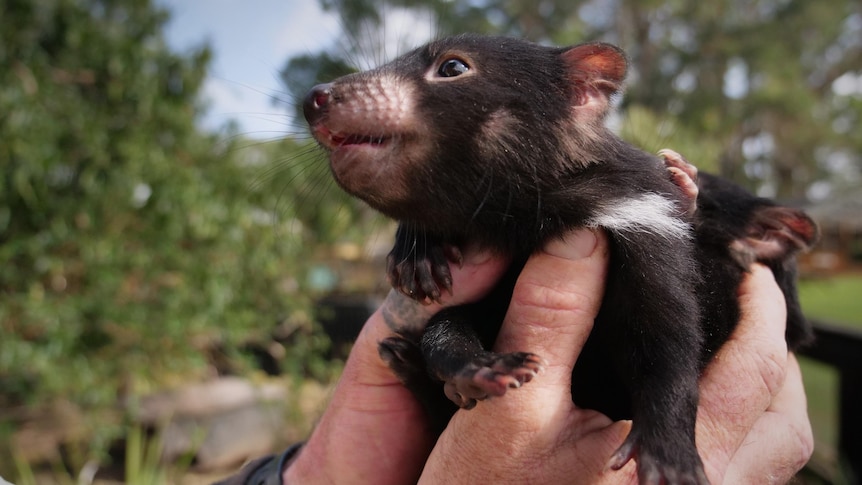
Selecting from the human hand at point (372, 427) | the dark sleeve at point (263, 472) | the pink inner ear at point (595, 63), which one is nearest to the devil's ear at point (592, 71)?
the pink inner ear at point (595, 63)

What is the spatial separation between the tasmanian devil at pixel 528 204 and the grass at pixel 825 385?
2.22 meters

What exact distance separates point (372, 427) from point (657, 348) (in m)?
1.11

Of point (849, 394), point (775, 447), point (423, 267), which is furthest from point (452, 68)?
point (849, 394)

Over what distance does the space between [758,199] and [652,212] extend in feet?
3.03

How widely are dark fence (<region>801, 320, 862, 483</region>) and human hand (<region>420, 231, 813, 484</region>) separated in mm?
4017

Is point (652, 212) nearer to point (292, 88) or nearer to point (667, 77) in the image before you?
point (292, 88)

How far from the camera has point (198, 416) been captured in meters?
7.67

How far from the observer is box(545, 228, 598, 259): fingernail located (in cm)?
Answer: 200

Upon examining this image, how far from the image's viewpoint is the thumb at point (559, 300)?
1949mm

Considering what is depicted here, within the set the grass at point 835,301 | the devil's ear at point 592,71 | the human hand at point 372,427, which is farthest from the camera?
the grass at point 835,301

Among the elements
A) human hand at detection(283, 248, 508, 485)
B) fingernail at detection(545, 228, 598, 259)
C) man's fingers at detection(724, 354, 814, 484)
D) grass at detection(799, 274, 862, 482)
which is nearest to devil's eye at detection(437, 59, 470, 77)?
fingernail at detection(545, 228, 598, 259)

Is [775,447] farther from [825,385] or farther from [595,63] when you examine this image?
[825,385]

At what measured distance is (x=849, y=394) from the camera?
5.68 m

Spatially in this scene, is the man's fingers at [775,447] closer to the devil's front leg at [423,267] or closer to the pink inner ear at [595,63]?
the devil's front leg at [423,267]
